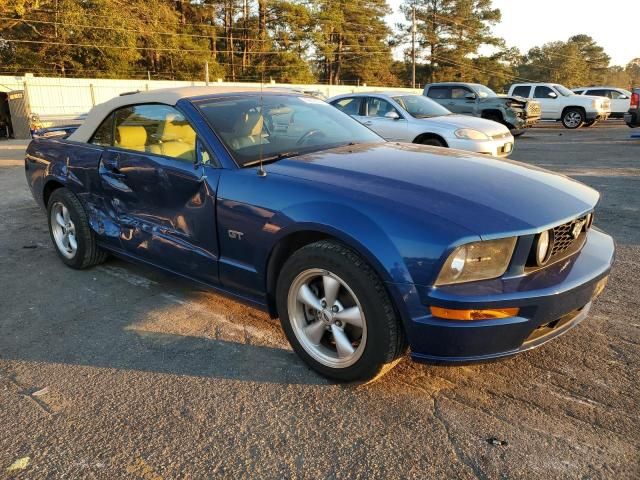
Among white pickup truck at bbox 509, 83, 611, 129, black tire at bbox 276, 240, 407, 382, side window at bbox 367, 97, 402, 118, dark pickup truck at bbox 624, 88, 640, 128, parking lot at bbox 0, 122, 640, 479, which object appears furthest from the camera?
white pickup truck at bbox 509, 83, 611, 129

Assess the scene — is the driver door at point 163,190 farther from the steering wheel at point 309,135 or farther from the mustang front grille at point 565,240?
the mustang front grille at point 565,240

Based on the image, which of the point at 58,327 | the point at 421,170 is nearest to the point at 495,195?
the point at 421,170

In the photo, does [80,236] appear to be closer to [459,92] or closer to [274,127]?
[274,127]

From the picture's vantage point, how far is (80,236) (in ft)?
14.0

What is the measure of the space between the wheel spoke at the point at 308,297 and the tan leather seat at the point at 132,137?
1755 millimetres

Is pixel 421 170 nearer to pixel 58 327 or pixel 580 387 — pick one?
pixel 580 387

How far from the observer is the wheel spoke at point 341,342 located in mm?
2596

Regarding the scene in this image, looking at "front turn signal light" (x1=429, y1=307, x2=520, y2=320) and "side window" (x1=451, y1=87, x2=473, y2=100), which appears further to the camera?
"side window" (x1=451, y1=87, x2=473, y2=100)

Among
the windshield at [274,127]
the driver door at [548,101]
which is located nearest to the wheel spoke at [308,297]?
the windshield at [274,127]

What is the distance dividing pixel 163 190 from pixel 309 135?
1.05 m

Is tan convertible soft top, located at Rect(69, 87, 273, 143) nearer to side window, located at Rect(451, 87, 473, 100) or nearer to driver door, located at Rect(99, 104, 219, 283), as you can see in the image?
driver door, located at Rect(99, 104, 219, 283)

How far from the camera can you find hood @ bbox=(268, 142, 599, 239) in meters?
2.33

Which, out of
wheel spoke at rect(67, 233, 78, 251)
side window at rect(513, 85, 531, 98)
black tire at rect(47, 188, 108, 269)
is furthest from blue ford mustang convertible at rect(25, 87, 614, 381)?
side window at rect(513, 85, 531, 98)

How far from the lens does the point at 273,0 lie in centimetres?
5172
